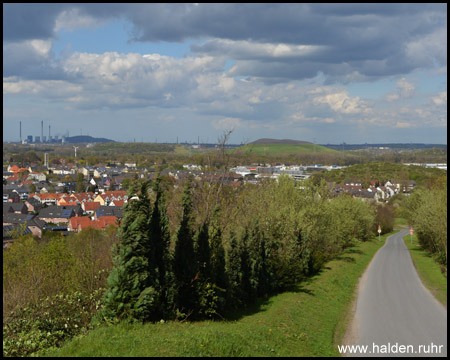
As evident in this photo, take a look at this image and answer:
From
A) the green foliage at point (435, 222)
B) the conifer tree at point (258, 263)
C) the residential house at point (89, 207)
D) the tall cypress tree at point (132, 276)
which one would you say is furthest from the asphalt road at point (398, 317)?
the residential house at point (89, 207)

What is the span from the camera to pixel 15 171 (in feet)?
509

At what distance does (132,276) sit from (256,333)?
4.32 metres

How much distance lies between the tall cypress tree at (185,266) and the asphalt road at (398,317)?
552 centimetres

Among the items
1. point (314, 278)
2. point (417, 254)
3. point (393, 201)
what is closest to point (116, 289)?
point (314, 278)

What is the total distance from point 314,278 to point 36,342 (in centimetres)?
1842

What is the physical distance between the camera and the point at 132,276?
11.9 m

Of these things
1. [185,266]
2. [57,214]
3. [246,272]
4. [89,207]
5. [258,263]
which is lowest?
[89,207]

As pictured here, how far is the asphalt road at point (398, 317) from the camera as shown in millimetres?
13867

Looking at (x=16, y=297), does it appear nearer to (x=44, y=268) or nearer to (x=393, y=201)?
(x=44, y=268)

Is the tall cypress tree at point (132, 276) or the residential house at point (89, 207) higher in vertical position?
the tall cypress tree at point (132, 276)

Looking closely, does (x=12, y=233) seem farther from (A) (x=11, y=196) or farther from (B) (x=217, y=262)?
(A) (x=11, y=196)

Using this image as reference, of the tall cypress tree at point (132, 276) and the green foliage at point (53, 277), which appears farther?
the green foliage at point (53, 277)

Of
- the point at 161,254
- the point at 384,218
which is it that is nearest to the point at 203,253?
the point at 161,254

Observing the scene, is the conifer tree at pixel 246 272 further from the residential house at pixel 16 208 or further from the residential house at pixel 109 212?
the residential house at pixel 16 208
